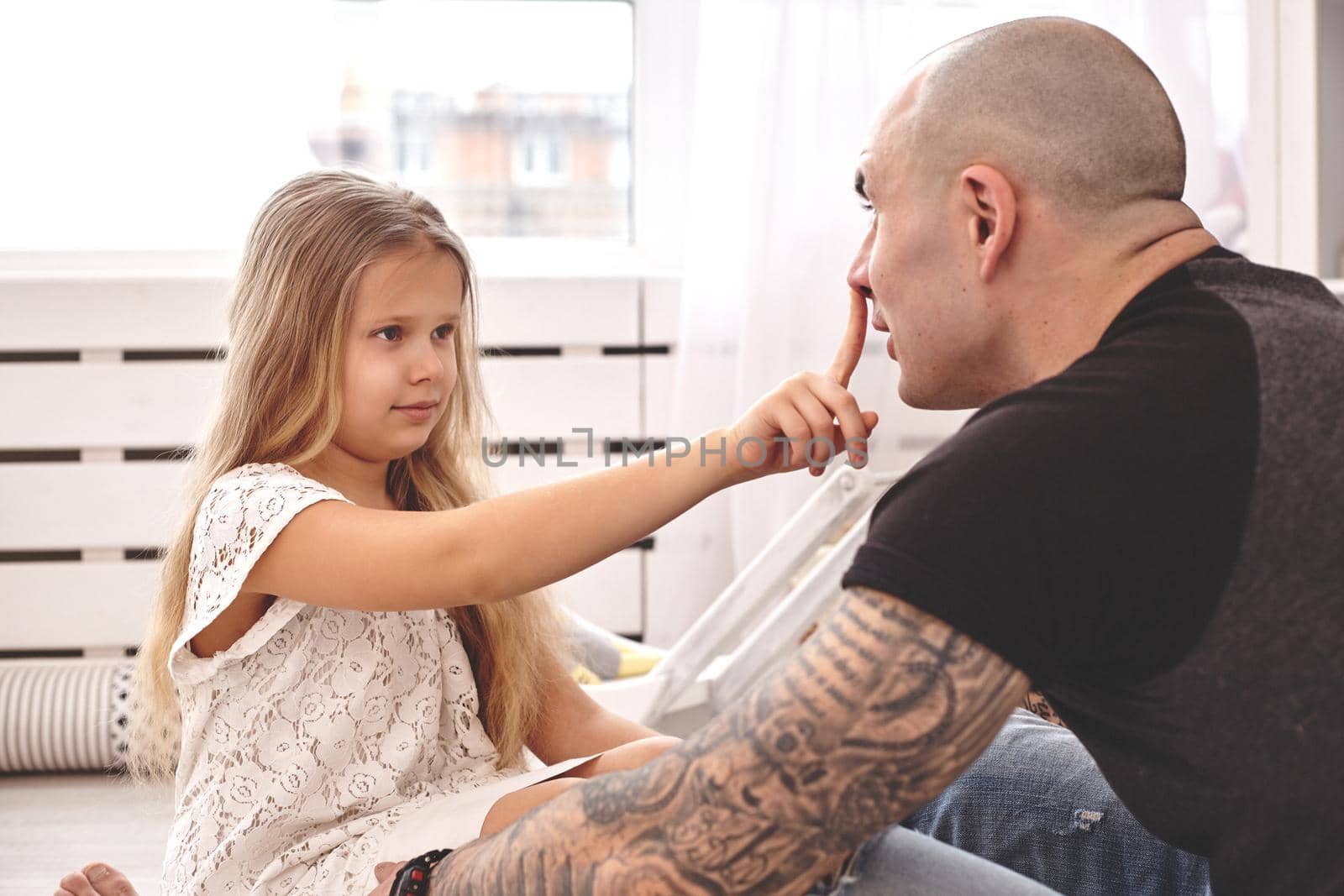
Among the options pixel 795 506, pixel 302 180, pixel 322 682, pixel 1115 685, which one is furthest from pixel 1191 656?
pixel 795 506

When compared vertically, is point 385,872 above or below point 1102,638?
below

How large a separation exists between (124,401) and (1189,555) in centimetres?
242

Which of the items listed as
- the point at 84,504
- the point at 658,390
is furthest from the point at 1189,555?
the point at 84,504

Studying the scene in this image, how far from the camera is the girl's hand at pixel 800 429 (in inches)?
39.4

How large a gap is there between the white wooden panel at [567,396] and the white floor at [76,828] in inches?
40.1

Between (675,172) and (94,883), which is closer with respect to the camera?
(94,883)

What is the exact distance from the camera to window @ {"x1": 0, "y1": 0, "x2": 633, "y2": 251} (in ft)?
8.83

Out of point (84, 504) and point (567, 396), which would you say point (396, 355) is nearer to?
point (567, 396)

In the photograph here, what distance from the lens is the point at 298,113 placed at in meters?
2.70

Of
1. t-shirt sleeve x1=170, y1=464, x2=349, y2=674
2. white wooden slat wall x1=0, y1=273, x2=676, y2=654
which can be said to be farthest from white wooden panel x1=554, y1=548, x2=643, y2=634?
t-shirt sleeve x1=170, y1=464, x2=349, y2=674

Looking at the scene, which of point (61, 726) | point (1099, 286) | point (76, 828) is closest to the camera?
point (1099, 286)

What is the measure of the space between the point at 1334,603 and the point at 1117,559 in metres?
0.13

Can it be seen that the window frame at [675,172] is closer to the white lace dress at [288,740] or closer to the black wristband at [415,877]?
the white lace dress at [288,740]

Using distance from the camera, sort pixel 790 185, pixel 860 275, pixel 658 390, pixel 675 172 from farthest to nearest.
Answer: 1. pixel 675 172
2. pixel 658 390
3. pixel 790 185
4. pixel 860 275
